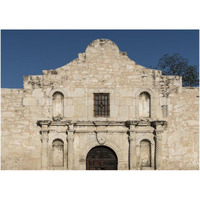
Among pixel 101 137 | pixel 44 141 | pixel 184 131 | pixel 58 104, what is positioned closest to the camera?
pixel 44 141

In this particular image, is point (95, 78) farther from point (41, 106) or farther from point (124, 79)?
point (41, 106)

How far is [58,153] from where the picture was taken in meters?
12.1

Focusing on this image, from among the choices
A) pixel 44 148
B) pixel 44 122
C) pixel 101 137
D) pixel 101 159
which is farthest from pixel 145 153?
pixel 44 122

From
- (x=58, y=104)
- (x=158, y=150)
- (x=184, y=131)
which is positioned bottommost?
(x=158, y=150)

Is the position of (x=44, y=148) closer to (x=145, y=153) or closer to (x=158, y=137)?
(x=145, y=153)

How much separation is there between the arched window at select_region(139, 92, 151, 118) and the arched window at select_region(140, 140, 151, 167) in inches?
44.7

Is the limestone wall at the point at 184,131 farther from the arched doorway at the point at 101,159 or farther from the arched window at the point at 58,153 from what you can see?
the arched window at the point at 58,153

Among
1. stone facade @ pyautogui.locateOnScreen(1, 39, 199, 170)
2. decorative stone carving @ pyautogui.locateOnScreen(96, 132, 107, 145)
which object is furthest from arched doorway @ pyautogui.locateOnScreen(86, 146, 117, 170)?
decorative stone carving @ pyautogui.locateOnScreen(96, 132, 107, 145)

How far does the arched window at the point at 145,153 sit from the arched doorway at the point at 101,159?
1.13m

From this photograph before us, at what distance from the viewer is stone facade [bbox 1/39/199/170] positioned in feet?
39.0

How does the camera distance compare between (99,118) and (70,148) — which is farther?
(99,118)

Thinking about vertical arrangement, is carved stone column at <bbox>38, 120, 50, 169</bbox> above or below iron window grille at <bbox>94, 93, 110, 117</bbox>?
below

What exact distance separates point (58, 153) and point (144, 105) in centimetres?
415

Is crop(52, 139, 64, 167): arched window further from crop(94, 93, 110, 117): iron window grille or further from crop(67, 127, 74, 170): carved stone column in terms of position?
crop(94, 93, 110, 117): iron window grille
